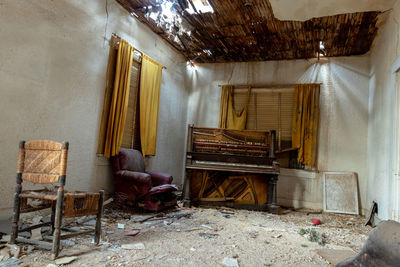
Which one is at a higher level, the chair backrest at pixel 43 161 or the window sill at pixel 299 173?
the chair backrest at pixel 43 161

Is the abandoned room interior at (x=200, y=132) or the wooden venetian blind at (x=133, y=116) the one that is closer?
the abandoned room interior at (x=200, y=132)

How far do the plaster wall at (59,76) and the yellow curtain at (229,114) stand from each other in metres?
2.38

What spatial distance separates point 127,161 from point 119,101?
1.01 meters

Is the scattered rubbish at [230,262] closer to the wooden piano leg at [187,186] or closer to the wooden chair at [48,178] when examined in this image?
the wooden chair at [48,178]

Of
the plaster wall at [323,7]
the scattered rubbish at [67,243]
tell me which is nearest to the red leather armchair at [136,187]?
the scattered rubbish at [67,243]

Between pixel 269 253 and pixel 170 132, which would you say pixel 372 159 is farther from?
pixel 170 132

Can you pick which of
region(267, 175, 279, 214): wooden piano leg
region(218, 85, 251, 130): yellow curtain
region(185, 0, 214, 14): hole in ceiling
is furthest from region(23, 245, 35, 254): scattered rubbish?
region(218, 85, 251, 130): yellow curtain

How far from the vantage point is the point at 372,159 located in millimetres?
5156

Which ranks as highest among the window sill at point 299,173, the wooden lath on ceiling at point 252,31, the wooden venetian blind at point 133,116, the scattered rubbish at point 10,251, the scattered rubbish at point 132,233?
the wooden lath on ceiling at point 252,31

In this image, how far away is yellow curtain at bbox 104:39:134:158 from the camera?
4.32 meters

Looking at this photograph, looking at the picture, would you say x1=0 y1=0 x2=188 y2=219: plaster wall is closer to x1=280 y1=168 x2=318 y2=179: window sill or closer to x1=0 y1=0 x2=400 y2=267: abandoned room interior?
x1=0 y1=0 x2=400 y2=267: abandoned room interior

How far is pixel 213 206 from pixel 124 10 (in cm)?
388

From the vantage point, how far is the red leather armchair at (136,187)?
4078 mm

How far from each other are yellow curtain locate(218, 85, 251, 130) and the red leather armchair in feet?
8.13
